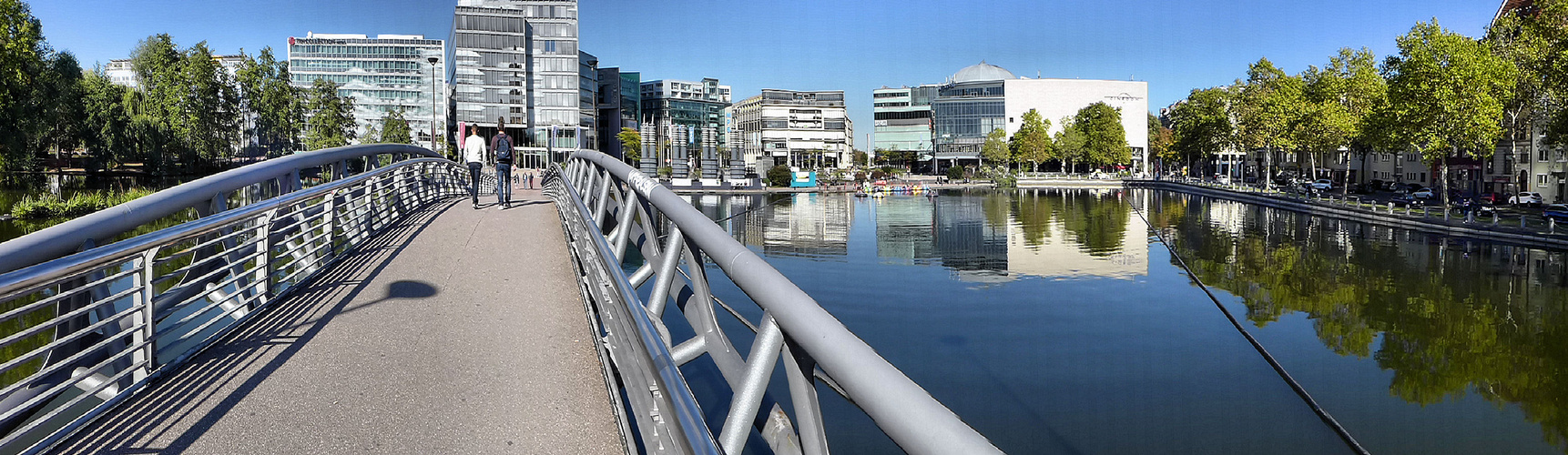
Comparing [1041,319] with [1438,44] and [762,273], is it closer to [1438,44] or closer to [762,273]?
[762,273]

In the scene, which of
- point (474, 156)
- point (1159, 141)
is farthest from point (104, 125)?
point (1159, 141)

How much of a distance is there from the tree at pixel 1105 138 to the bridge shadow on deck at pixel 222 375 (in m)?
107

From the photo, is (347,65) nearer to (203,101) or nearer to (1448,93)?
(203,101)

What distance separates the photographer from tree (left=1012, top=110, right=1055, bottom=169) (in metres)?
111

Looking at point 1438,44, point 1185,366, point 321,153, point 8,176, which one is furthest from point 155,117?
point 1438,44

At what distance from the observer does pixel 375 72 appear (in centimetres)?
11731

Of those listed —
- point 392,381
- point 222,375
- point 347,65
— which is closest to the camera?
point 392,381

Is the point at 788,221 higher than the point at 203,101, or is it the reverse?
the point at 203,101

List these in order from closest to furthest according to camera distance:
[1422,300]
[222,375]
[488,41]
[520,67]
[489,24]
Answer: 1. [222,375]
2. [1422,300]
3. [489,24]
4. [488,41]
5. [520,67]

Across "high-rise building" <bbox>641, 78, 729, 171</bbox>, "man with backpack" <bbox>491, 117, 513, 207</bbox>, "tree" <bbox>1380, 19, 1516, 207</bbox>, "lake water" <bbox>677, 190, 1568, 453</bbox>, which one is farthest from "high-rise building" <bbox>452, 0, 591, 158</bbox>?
"man with backpack" <bbox>491, 117, 513, 207</bbox>

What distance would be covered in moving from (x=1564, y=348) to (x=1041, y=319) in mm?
7938

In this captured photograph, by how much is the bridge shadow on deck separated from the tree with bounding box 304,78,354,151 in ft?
219

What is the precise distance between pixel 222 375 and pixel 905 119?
15256 centimetres

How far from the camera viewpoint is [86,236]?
14.2 ft
